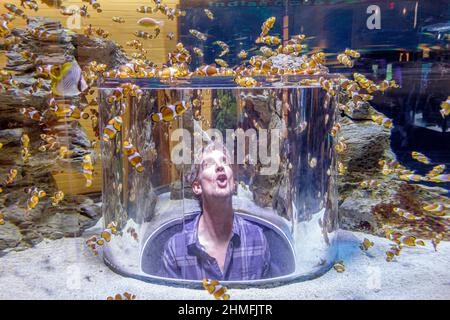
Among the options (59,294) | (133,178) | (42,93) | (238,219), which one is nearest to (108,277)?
(59,294)

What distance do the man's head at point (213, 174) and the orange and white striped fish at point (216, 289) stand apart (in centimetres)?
57

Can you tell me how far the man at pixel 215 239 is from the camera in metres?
2.71

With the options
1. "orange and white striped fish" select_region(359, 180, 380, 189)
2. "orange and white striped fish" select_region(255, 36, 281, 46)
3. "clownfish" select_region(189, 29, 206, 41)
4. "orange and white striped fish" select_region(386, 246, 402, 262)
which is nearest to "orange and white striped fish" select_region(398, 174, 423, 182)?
"orange and white striped fish" select_region(359, 180, 380, 189)

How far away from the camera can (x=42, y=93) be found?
Result: 383 cm

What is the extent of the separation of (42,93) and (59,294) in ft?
6.75

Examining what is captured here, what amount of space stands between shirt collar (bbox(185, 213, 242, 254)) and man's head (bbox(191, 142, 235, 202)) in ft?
0.63

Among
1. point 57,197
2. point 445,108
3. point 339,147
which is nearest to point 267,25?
point 339,147

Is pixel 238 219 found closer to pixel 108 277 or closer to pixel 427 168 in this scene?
pixel 108 277

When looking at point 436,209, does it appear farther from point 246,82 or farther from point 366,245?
point 246,82

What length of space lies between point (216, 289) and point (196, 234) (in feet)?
1.52

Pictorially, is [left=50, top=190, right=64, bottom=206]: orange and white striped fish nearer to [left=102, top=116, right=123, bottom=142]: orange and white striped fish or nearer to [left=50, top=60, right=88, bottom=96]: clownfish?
[left=102, top=116, right=123, bottom=142]: orange and white striped fish

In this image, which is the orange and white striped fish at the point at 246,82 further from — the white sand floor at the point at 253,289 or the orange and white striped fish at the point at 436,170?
the orange and white striped fish at the point at 436,170

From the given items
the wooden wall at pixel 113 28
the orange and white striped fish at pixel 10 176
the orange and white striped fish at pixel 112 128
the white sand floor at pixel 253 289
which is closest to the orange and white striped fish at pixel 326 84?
the white sand floor at pixel 253 289
